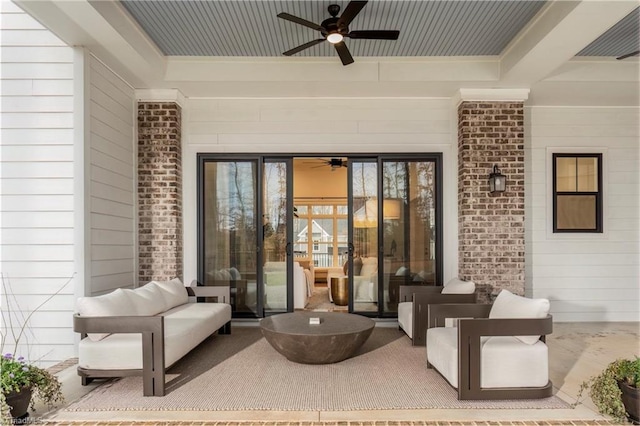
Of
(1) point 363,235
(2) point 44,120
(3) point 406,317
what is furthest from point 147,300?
(1) point 363,235

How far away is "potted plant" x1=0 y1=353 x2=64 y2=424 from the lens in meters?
2.72

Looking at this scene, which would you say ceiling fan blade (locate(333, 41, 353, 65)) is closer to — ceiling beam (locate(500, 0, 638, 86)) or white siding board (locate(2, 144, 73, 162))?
ceiling beam (locate(500, 0, 638, 86))

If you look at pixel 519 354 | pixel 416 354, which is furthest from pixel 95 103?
pixel 519 354

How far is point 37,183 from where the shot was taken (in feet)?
13.7

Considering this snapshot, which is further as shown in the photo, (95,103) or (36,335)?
(95,103)

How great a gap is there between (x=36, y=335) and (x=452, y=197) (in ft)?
16.7

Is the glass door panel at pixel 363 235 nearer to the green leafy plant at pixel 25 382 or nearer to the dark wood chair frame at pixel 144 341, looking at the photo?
Answer: the dark wood chair frame at pixel 144 341

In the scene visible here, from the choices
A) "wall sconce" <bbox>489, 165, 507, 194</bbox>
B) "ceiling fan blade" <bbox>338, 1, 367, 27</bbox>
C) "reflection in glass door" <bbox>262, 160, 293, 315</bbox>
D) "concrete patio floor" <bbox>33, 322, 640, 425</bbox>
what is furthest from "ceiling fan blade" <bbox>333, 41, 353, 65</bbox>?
"concrete patio floor" <bbox>33, 322, 640, 425</bbox>

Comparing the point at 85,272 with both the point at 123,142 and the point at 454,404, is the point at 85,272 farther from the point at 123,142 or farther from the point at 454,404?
the point at 454,404

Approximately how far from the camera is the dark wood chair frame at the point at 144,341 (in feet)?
10.7

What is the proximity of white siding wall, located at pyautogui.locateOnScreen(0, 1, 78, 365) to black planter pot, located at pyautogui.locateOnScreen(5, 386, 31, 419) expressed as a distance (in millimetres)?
1426

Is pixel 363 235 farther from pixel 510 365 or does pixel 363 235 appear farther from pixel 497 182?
pixel 510 365

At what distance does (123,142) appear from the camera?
17.0ft

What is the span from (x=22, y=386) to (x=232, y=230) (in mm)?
3363
